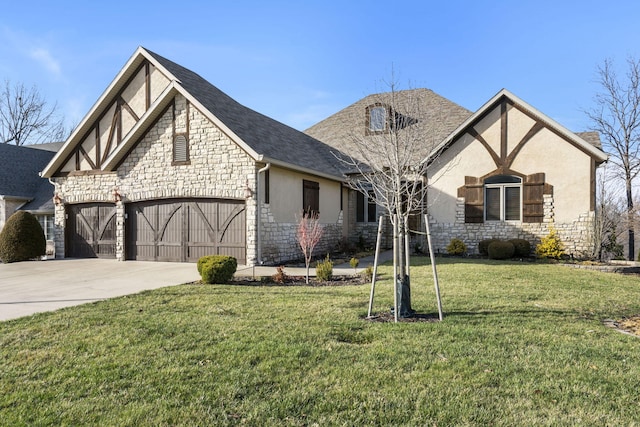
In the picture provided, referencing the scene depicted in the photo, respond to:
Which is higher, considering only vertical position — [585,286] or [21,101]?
[21,101]

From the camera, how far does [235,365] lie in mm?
4262

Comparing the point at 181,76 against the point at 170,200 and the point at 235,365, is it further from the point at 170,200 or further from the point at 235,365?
the point at 235,365

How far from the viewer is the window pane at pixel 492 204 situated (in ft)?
52.2

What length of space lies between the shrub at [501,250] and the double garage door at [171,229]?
856cm

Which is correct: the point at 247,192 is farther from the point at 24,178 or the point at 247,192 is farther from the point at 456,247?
the point at 24,178

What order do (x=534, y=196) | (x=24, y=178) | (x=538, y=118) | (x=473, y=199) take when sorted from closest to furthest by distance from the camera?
(x=538, y=118), (x=534, y=196), (x=473, y=199), (x=24, y=178)

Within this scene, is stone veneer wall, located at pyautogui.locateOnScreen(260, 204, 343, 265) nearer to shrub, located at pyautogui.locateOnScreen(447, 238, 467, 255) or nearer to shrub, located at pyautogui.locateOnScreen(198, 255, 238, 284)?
shrub, located at pyautogui.locateOnScreen(198, 255, 238, 284)

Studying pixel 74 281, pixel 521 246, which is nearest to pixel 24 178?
pixel 74 281

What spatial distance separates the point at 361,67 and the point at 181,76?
20.9ft

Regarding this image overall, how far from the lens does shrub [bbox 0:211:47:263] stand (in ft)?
49.9

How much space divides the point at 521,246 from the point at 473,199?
244 centimetres

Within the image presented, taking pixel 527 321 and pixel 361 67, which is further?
pixel 361 67

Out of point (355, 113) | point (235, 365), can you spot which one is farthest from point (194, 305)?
point (355, 113)

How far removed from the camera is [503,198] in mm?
15797
